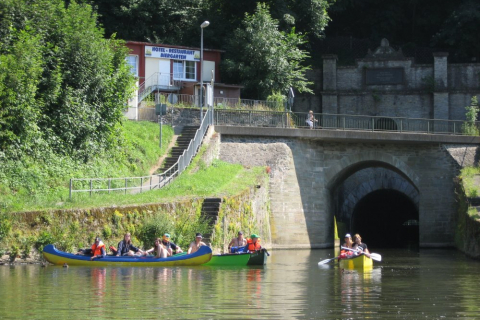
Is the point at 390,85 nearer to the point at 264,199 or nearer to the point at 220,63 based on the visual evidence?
the point at 220,63

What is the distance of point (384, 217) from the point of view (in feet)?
202

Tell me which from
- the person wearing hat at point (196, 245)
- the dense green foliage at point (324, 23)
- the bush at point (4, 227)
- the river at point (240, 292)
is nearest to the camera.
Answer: the river at point (240, 292)

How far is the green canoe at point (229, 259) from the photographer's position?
2894 centimetres

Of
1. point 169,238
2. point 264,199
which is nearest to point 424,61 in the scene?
point 264,199

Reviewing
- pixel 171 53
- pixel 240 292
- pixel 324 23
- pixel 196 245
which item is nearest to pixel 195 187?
pixel 196 245

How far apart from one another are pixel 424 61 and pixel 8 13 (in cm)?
2992

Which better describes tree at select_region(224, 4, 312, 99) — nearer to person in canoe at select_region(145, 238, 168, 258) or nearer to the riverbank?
the riverbank

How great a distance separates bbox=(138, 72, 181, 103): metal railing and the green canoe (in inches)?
812

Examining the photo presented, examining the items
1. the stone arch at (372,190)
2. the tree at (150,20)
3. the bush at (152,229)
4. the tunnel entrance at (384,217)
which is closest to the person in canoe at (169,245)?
the bush at (152,229)

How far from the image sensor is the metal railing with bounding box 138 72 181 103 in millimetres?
48969

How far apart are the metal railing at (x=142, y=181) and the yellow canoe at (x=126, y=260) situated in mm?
3184

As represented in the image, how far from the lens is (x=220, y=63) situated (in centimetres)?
5206

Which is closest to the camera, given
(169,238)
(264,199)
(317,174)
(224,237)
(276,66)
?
(169,238)

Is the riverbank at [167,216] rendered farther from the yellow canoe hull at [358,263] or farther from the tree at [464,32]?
the tree at [464,32]
